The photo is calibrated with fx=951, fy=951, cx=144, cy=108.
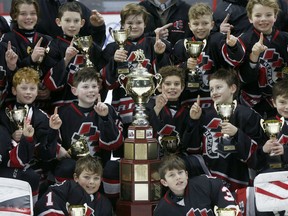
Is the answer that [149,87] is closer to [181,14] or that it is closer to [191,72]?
[191,72]

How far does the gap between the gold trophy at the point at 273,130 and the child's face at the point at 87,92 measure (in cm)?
108

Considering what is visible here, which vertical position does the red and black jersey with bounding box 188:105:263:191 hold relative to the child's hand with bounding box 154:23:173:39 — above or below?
below

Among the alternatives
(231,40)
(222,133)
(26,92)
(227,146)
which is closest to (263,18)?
(231,40)

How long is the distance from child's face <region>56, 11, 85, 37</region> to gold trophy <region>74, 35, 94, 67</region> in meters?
0.19

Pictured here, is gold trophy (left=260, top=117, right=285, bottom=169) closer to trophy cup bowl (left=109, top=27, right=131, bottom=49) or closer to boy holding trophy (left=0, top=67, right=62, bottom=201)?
trophy cup bowl (left=109, top=27, right=131, bottom=49)

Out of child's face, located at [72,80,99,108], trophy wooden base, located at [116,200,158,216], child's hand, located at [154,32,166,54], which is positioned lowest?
trophy wooden base, located at [116,200,158,216]

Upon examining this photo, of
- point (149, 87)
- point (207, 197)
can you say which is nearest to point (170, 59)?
point (149, 87)

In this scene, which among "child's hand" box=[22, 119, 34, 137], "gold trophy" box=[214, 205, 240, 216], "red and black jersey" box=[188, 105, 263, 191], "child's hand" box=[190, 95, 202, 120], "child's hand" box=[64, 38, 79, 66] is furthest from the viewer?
"child's hand" box=[64, 38, 79, 66]

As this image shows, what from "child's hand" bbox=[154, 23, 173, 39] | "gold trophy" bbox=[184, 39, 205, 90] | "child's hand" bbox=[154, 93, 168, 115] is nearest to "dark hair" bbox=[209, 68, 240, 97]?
"gold trophy" bbox=[184, 39, 205, 90]

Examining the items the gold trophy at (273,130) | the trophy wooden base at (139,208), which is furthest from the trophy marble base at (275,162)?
the trophy wooden base at (139,208)

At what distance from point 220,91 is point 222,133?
301 millimetres

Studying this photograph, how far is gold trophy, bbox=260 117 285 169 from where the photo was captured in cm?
561

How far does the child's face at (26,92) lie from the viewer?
5.95m

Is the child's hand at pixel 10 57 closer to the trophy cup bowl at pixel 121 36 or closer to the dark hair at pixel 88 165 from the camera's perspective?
the trophy cup bowl at pixel 121 36
